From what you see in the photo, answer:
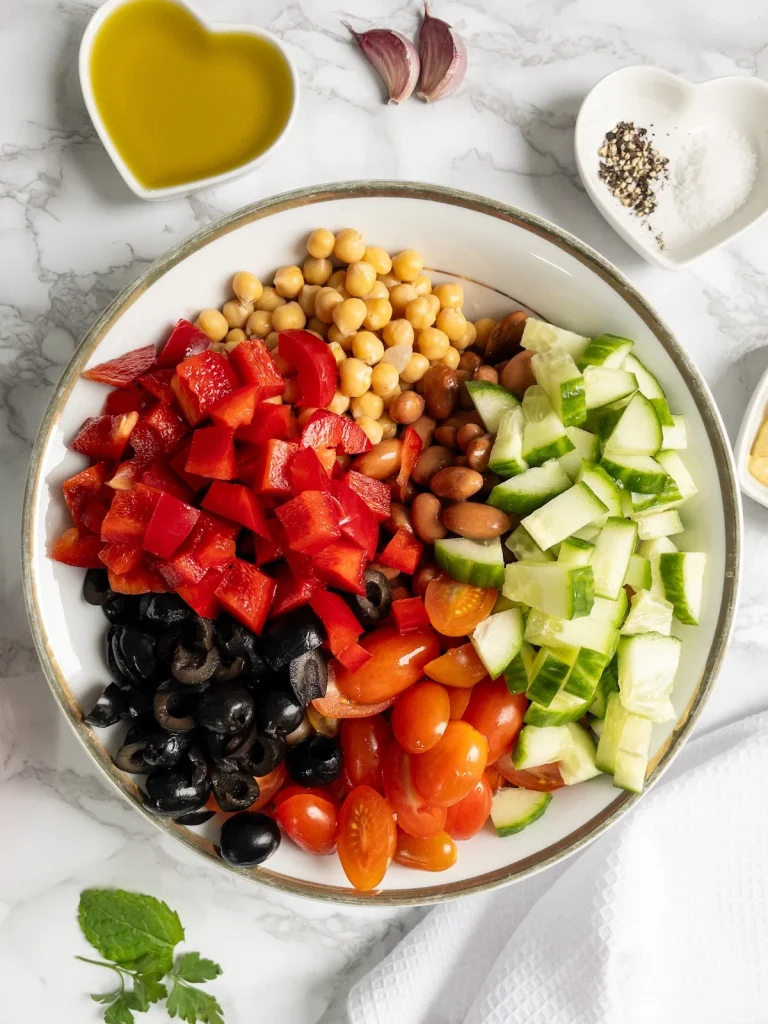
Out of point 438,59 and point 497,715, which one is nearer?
point 497,715

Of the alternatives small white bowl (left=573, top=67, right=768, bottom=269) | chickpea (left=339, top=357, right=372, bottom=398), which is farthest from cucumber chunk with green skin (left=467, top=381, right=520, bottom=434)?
small white bowl (left=573, top=67, right=768, bottom=269)

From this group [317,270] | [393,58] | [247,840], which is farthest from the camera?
[393,58]

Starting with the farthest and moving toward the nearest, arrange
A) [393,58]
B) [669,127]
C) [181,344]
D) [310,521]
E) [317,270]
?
[669,127], [393,58], [317,270], [181,344], [310,521]

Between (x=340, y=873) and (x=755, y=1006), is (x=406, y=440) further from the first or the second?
(x=755, y=1006)

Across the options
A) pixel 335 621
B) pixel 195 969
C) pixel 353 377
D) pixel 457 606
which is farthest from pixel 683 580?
pixel 195 969

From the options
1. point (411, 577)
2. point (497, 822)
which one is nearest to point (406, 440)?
point (411, 577)

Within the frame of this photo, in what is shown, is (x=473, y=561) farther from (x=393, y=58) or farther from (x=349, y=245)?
(x=393, y=58)

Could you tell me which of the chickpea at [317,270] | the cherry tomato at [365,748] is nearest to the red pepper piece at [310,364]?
the chickpea at [317,270]
